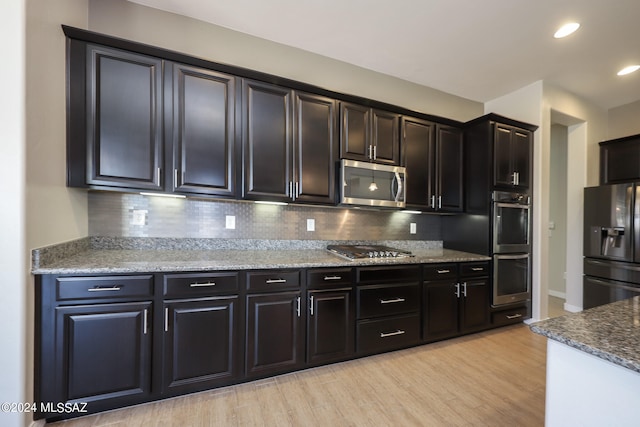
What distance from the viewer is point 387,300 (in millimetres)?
2299

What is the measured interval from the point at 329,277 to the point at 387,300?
645mm

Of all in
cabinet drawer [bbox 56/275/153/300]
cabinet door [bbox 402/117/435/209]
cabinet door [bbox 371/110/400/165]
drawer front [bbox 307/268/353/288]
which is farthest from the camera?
cabinet door [bbox 402/117/435/209]

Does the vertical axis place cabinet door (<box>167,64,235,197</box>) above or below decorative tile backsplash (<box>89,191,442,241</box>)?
above

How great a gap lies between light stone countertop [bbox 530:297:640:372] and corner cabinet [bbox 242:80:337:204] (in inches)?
70.2

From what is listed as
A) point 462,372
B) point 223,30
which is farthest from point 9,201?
point 462,372

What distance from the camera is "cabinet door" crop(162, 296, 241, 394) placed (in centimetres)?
166

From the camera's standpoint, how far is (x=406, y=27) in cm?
228

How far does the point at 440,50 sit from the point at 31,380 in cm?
404

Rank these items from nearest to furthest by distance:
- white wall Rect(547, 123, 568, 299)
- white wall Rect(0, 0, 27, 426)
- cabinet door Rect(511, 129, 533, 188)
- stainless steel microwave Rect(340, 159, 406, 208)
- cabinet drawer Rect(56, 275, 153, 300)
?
white wall Rect(0, 0, 27, 426) < cabinet drawer Rect(56, 275, 153, 300) < stainless steel microwave Rect(340, 159, 406, 208) < cabinet door Rect(511, 129, 533, 188) < white wall Rect(547, 123, 568, 299)

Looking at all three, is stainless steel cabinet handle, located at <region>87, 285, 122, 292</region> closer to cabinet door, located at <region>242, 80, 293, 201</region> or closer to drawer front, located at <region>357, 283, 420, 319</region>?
cabinet door, located at <region>242, 80, 293, 201</region>

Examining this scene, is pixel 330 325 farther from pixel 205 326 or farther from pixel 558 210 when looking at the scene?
pixel 558 210

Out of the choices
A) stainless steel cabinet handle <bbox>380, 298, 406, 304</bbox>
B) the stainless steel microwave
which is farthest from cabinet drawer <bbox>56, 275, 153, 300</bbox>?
stainless steel cabinet handle <bbox>380, 298, 406, 304</bbox>

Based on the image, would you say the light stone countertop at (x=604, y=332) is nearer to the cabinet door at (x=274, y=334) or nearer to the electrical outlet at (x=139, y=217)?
the cabinet door at (x=274, y=334)

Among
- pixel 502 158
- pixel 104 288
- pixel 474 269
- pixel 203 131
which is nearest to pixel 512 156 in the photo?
pixel 502 158
